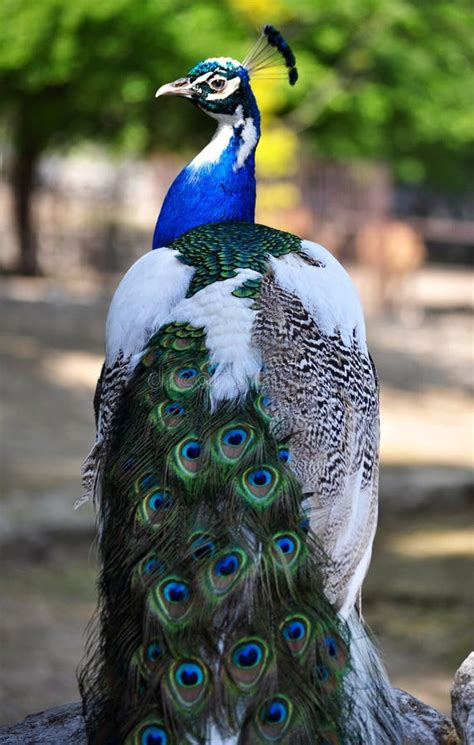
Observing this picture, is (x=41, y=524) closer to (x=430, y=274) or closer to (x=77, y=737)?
(x=77, y=737)

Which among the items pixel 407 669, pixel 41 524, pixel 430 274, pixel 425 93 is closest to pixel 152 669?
pixel 407 669

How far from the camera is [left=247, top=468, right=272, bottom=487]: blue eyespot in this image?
2.77 m

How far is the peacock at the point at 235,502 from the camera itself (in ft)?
8.46

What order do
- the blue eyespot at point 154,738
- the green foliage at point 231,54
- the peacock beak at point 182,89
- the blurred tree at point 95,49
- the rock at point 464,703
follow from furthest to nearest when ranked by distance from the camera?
the green foliage at point 231,54 < the blurred tree at point 95,49 < the peacock beak at point 182,89 < the rock at point 464,703 < the blue eyespot at point 154,738

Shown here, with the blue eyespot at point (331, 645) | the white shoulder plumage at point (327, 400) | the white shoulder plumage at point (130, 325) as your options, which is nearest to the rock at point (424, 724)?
the white shoulder plumage at point (327, 400)

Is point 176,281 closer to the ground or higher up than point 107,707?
higher up

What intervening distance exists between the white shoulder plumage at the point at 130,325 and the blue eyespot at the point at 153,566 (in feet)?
1.47

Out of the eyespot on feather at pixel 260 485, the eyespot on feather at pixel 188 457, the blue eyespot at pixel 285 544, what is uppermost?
the eyespot on feather at pixel 188 457

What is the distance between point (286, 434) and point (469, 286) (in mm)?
21292

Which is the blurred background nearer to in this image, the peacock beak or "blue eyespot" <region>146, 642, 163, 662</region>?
"blue eyespot" <region>146, 642, 163, 662</region>

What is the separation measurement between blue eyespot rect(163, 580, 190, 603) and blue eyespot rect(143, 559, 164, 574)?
0.04m

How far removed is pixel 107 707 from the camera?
2656 mm

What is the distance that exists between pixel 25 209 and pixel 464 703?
15.9 metres

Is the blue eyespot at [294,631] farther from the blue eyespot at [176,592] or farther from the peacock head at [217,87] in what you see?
the peacock head at [217,87]
